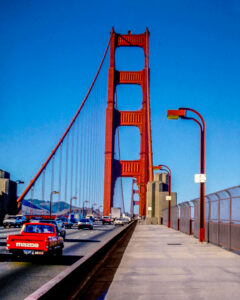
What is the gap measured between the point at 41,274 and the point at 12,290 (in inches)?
95.5

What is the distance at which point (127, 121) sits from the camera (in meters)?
83.8

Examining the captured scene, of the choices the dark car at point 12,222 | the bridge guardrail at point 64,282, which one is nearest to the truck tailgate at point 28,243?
the bridge guardrail at point 64,282

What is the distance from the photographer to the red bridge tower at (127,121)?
74531 mm

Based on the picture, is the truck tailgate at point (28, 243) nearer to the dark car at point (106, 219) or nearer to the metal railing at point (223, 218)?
the metal railing at point (223, 218)

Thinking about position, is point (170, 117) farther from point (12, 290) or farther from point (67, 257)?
point (12, 290)

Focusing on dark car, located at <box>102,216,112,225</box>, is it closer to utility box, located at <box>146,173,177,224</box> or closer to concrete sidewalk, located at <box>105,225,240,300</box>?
utility box, located at <box>146,173,177,224</box>

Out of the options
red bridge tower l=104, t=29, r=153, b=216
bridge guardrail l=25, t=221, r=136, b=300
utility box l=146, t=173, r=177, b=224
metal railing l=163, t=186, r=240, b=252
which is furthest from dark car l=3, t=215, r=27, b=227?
bridge guardrail l=25, t=221, r=136, b=300

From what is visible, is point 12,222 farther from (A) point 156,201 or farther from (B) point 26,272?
(B) point 26,272

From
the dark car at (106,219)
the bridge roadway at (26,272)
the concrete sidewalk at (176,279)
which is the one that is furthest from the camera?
the dark car at (106,219)

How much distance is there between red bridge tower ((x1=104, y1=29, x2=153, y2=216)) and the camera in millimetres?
74531

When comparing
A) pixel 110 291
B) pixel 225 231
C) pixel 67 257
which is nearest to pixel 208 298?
pixel 110 291

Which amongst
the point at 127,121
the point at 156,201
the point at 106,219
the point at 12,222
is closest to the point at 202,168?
the point at 12,222

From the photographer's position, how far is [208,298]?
732 cm

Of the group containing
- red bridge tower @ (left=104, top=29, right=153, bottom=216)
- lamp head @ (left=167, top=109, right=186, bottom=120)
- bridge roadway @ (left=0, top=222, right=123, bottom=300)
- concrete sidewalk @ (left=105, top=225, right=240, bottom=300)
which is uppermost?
red bridge tower @ (left=104, top=29, right=153, bottom=216)
